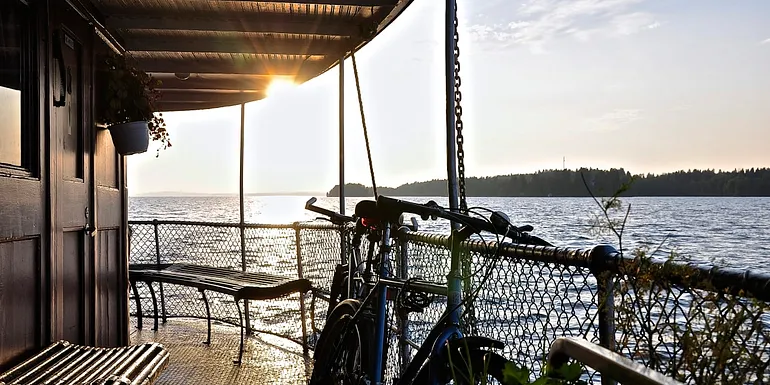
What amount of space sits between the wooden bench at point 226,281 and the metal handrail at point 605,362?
13.2 feet

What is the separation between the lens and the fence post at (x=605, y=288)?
1.82 meters

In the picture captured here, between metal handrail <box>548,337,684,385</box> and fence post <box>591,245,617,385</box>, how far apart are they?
0.65 meters

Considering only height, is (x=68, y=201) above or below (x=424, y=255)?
above

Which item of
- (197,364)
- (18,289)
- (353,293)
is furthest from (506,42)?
(18,289)

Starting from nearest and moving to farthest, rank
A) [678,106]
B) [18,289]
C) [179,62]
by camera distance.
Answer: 1. [18,289]
2. [179,62]
3. [678,106]

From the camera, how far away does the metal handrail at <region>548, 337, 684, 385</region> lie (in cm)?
88

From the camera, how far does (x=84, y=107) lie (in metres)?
3.94

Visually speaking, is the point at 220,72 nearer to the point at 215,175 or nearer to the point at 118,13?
the point at 118,13

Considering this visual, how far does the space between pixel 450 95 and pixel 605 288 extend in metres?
1.41

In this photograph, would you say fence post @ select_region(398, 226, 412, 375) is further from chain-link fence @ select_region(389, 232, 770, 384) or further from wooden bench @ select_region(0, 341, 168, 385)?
chain-link fence @ select_region(389, 232, 770, 384)

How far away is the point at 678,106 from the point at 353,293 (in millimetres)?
32585

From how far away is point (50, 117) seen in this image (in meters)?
3.31

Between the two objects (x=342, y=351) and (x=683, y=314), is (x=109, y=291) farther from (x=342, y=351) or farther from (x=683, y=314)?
(x=683, y=314)

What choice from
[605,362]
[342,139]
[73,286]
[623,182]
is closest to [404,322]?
[73,286]
